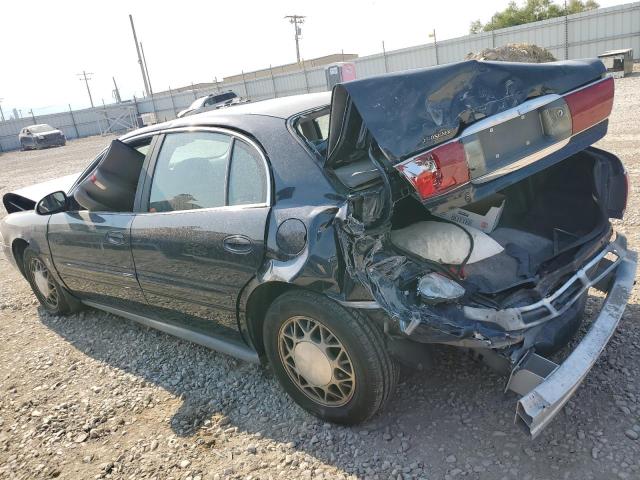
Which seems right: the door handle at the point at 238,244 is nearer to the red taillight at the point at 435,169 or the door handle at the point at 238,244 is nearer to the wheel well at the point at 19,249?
the red taillight at the point at 435,169

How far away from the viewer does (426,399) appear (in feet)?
9.16

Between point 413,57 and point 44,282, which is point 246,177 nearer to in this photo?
point 44,282

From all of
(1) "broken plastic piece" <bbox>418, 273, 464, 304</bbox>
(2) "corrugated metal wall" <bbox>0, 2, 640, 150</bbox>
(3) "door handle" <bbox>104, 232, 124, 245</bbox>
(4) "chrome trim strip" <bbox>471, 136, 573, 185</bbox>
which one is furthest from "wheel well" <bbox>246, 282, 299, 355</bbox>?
(2) "corrugated metal wall" <bbox>0, 2, 640, 150</bbox>

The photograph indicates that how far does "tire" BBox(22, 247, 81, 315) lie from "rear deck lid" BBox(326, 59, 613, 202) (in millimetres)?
3174

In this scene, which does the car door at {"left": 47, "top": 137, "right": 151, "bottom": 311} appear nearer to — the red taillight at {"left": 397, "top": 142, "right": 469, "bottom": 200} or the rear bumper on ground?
the red taillight at {"left": 397, "top": 142, "right": 469, "bottom": 200}

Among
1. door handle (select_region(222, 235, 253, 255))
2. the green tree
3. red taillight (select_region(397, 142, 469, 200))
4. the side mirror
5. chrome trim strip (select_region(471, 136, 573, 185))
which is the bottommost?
door handle (select_region(222, 235, 253, 255))

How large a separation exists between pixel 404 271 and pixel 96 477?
1.90 meters

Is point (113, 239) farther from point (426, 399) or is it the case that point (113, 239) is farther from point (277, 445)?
point (426, 399)

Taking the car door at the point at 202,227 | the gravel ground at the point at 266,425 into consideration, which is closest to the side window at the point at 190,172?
the car door at the point at 202,227

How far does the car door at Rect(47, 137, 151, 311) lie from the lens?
3.49 meters

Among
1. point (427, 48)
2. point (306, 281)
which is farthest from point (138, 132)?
point (427, 48)

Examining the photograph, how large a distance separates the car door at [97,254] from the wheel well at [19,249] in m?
0.69

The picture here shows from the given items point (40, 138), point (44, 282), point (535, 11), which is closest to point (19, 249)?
point (44, 282)

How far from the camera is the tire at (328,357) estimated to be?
2.38 metres
